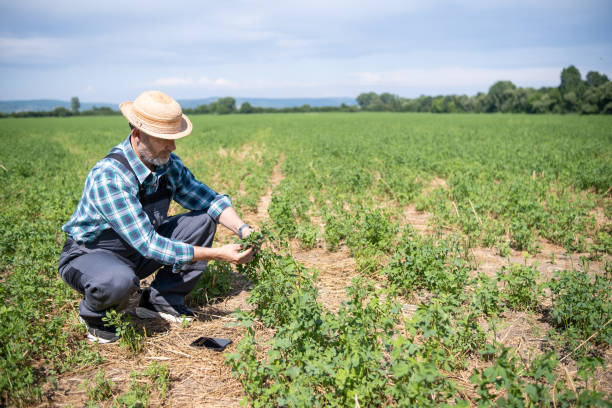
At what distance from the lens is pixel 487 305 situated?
3.71 m

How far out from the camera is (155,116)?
335 centimetres

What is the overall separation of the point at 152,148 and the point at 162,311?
5.38 ft

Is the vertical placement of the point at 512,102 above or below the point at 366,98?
below

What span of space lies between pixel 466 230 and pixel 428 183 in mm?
3622

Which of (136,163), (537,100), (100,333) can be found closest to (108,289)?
(100,333)

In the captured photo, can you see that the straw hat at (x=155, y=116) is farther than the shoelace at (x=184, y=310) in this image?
No

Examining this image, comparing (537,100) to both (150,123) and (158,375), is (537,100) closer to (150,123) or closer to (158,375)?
(150,123)

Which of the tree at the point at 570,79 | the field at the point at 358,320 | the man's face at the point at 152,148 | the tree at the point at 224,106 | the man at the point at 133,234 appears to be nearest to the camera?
the field at the point at 358,320

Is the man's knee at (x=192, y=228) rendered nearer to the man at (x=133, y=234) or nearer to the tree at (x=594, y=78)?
the man at (x=133, y=234)

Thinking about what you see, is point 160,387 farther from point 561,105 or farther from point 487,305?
point 561,105

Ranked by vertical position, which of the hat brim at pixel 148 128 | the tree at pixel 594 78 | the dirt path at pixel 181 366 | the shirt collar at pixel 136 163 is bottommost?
the dirt path at pixel 181 366

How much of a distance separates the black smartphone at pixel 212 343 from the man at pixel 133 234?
423 millimetres

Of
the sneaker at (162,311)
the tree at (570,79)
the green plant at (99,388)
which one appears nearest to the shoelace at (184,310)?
the sneaker at (162,311)

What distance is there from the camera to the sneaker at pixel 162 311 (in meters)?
3.89
